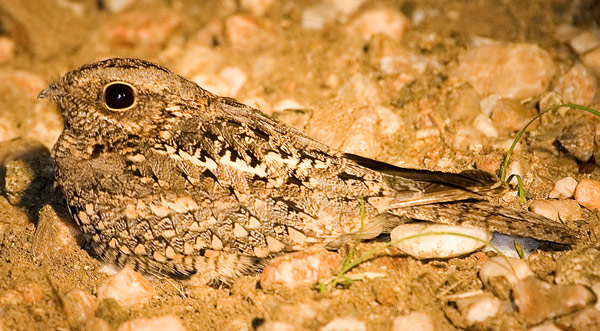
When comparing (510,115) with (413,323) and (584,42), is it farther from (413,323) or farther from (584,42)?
(413,323)

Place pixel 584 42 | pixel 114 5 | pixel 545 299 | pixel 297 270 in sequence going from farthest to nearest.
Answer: pixel 114 5 → pixel 584 42 → pixel 297 270 → pixel 545 299

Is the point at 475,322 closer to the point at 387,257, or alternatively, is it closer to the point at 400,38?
the point at 387,257

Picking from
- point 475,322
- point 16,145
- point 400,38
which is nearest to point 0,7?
point 16,145

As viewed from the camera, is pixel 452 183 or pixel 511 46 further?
pixel 511 46

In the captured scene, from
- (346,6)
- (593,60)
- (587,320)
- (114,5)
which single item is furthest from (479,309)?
(114,5)

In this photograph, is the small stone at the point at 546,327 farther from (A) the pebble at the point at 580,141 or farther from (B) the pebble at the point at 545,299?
(A) the pebble at the point at 580,141

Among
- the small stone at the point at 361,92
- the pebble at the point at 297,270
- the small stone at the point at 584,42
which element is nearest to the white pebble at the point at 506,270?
the pebble at the point at 297,270
